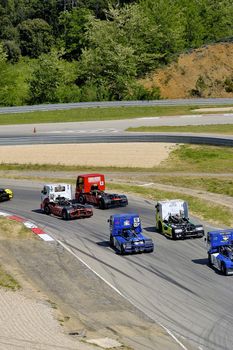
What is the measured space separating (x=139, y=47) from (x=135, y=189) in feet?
211

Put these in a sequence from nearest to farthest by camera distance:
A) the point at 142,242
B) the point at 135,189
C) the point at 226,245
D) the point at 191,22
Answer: the point at 226,245
the point at 142,242
the point at 135,189
the point at 191,22

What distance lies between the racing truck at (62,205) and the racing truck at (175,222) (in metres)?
5.45

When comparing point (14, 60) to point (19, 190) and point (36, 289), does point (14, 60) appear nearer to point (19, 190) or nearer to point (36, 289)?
point (19, 190)

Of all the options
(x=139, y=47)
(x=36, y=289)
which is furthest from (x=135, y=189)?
(x=139, y=47)

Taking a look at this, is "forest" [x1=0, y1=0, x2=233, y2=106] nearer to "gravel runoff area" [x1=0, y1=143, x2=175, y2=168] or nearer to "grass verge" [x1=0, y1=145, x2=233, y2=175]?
"gravel runoff area" [x1=0, y1=143, x2=175, y2=168]

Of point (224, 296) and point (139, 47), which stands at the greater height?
point (139, 47)

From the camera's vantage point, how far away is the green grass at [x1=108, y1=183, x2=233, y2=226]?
1649 inches

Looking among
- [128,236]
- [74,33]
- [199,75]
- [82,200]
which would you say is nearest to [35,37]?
[74,33]

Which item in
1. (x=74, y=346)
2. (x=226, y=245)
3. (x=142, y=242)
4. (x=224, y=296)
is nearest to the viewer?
(x=74, y=346)

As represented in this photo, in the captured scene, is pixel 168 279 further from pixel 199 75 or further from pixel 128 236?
pixel 199 75

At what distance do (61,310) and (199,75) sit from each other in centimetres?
8428

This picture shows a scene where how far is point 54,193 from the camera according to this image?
45156mm

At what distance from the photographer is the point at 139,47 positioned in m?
112

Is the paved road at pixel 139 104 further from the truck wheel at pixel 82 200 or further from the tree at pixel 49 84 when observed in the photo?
the truck wheel at pixel 82 200
